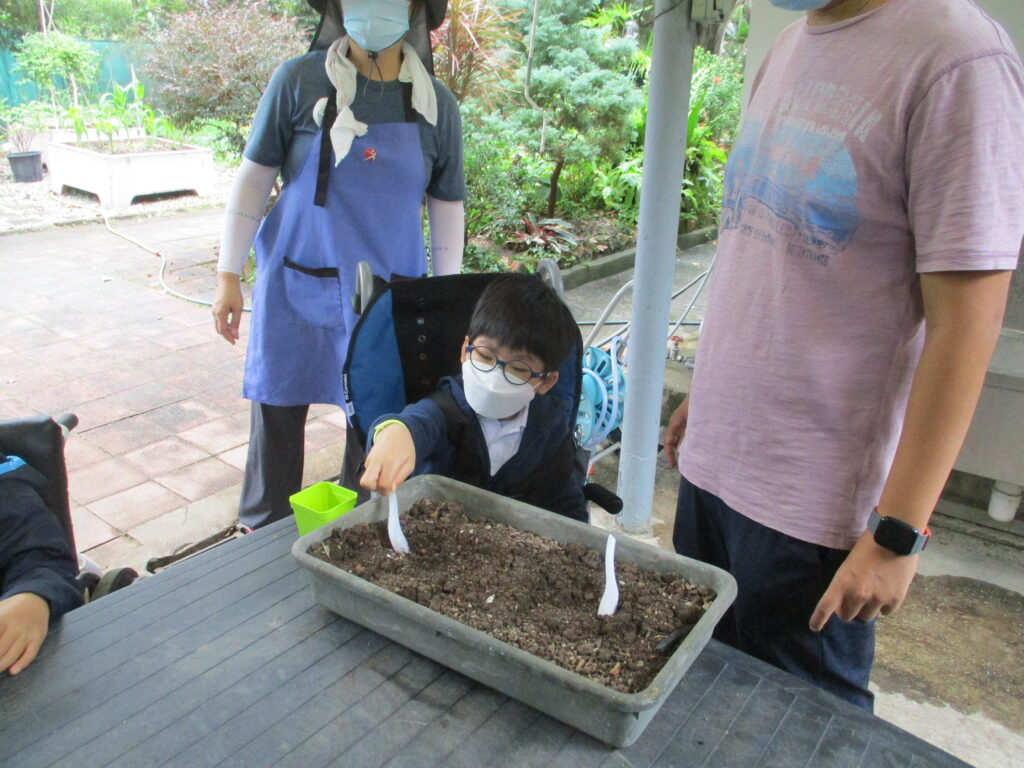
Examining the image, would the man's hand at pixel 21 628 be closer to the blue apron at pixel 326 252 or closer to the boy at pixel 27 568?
the boy at pixel 27 568

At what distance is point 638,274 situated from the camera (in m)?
2.57

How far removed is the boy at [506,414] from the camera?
4.93 ft

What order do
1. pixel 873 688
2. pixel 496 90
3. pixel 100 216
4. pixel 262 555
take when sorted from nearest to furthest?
pixel 262 555
pixel 873 688
pixel 496 90
pixel 100 216

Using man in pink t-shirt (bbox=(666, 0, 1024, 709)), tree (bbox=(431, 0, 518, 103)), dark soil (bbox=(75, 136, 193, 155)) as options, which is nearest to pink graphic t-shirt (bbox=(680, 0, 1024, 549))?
man in pink t-shirt (bbox=(666, 0, 1024, 709))

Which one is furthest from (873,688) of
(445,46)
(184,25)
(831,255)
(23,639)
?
(184,25)

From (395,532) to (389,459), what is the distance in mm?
155

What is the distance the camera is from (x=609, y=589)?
1.10m

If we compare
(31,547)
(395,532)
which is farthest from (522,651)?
(31,547)

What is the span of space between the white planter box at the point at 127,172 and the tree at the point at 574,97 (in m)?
4.04

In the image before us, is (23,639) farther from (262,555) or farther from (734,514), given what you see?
(734,514)

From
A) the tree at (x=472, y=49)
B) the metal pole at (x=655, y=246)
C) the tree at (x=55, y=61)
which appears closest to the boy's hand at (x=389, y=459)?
the metal pole at (x=655, y=246)

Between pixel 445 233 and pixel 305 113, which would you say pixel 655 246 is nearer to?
pixel 445 233

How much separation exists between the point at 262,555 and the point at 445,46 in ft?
17.6

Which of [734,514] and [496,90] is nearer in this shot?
[734,514]
